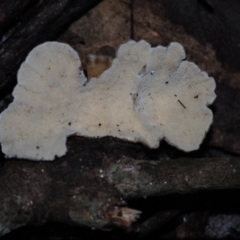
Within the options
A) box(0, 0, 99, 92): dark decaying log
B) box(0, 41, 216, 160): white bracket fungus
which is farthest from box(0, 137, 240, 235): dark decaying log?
box(0, 0, 99, 92): dark decaying log

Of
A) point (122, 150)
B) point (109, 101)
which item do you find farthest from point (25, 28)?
point (122, 150)

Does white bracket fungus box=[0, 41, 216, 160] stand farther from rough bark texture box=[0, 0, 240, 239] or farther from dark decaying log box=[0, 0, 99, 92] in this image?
dark decaying log box=[0, 0, 99, 92]

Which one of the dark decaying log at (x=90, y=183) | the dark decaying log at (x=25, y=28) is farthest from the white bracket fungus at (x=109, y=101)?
the dark decaying log at (x=25, y=28)

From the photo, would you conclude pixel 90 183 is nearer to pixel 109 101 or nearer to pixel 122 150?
pixel 122 150

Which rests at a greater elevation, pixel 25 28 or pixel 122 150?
pixel 25 28

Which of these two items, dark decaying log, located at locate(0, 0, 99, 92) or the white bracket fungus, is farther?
dark decaying log, located at locate(0, 0, 99, 92)

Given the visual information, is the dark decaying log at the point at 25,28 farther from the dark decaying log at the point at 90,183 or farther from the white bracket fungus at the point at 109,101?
the dark decaying log at the point at 90,183
